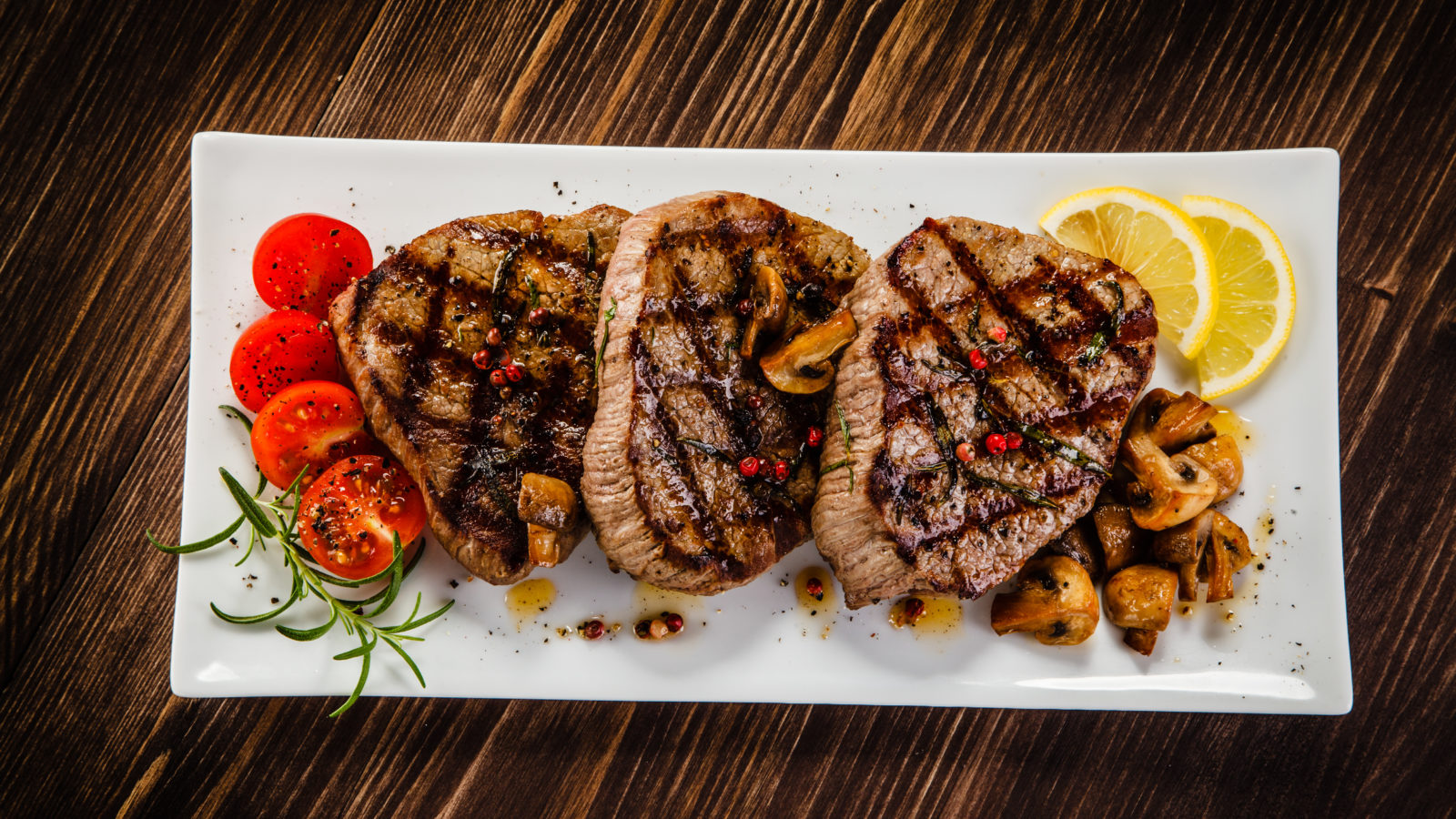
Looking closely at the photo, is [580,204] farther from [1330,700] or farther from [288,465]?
[1330,700]

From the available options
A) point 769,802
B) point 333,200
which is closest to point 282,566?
point 333,200

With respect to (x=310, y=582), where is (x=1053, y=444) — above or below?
above

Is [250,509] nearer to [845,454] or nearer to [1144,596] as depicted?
[845,454]

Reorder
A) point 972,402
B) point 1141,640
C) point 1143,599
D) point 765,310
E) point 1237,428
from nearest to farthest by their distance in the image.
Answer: point 765,310 < point 972,402 < point 1143,599 < point 1141,640 < point 1237,428

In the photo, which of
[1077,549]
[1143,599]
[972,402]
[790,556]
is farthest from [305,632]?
[1143,599]

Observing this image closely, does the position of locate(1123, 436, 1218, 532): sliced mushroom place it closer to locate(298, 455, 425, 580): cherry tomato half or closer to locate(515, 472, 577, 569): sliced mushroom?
locate(515, 472, 577, 569): sliced mushroom

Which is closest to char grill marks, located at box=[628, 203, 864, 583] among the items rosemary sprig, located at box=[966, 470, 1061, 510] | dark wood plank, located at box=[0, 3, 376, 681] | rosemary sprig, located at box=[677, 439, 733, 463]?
Answer: rosemary sprig, located at box=[677, 439, 733, 463]

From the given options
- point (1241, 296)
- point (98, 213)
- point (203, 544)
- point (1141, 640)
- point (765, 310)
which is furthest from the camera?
point (98, 213)
